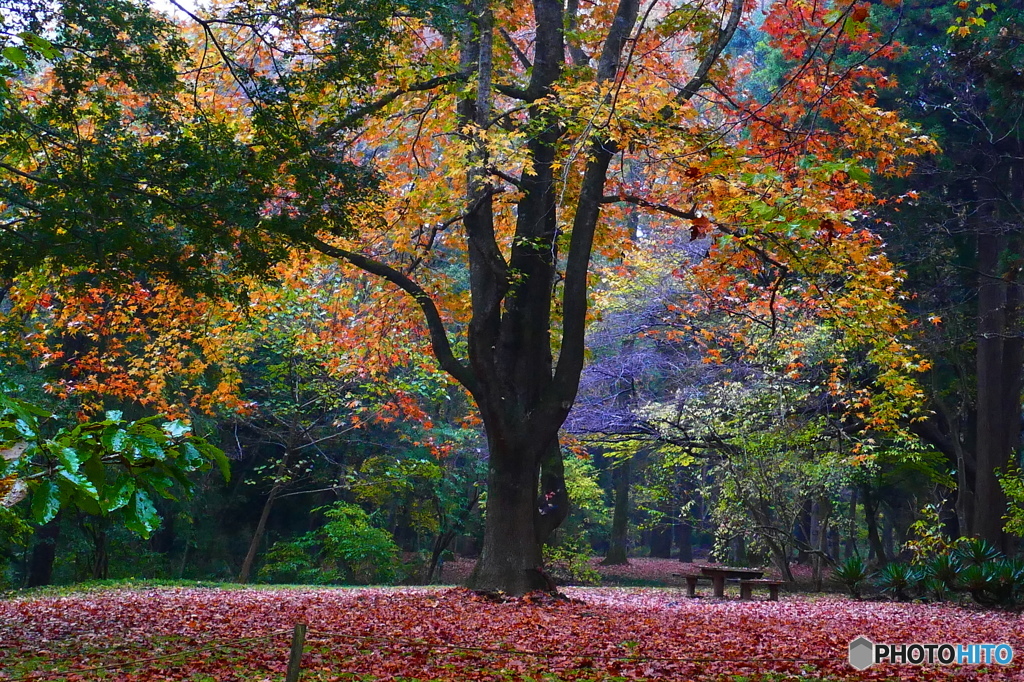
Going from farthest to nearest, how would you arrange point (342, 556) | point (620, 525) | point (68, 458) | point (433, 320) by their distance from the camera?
point (620, 525)
point (342, 556)
point (433, 320)
point (68, 458)

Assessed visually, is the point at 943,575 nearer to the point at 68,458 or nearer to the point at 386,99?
the point at 386,99

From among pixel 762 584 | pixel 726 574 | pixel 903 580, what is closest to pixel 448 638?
pixel 762 584

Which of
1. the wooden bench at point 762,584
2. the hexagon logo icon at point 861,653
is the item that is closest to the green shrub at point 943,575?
the wooden bench at point 762,584

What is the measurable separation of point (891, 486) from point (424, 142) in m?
15.4

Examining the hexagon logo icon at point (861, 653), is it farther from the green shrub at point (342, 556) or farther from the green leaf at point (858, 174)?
the green shrub at point (342, 556)

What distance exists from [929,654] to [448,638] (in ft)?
14.0

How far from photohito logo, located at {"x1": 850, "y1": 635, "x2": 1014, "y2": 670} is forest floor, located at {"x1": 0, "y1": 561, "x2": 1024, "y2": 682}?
222 millimetres

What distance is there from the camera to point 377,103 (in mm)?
10266

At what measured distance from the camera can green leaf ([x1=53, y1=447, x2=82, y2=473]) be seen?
2211mm

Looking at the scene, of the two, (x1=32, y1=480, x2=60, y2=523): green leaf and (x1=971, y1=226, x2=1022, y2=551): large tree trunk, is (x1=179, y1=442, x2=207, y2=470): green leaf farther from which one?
(x1=971, y1=226, x2=1022, y2=551): large tree trunk

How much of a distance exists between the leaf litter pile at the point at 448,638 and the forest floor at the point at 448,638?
0.02 metres

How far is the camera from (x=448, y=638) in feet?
23.9

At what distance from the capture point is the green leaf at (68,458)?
221 centimetres

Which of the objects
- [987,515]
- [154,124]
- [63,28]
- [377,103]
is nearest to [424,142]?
[377,103]
